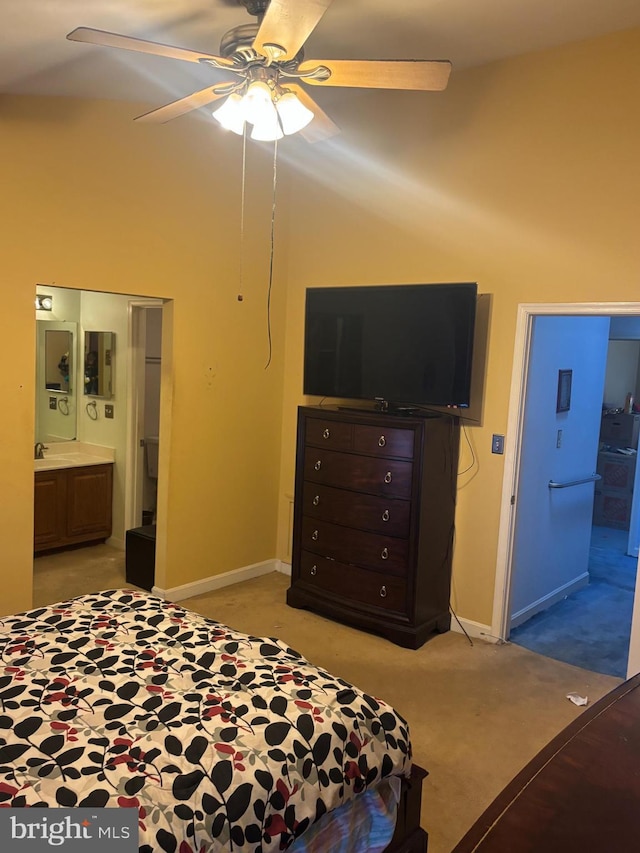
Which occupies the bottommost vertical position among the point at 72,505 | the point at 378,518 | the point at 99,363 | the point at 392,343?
the point at 72,505

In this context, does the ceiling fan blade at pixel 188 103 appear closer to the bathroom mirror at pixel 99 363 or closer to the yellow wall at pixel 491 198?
the yellow wall at pixel 491 198

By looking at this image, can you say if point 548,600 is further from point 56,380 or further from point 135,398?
point 56,380

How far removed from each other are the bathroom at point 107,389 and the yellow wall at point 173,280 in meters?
0.98

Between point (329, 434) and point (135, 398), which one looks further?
point (135, 398)

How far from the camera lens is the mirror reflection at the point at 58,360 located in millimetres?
5460

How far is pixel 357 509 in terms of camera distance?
4016mm

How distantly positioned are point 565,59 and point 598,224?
937 millimetres

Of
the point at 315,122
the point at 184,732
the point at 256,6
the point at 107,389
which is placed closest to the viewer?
the point at 184,732

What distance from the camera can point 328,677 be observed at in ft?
7.00

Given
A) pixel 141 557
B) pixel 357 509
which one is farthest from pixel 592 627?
pixel 141 557

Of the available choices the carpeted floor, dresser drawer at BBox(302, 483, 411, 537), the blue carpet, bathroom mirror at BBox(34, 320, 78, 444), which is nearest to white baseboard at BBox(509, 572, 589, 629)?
the blue carpet

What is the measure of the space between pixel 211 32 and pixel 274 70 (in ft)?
2.72

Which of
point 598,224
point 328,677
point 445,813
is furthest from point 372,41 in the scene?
point 445,813

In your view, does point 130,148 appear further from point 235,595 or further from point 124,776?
point 124,776
